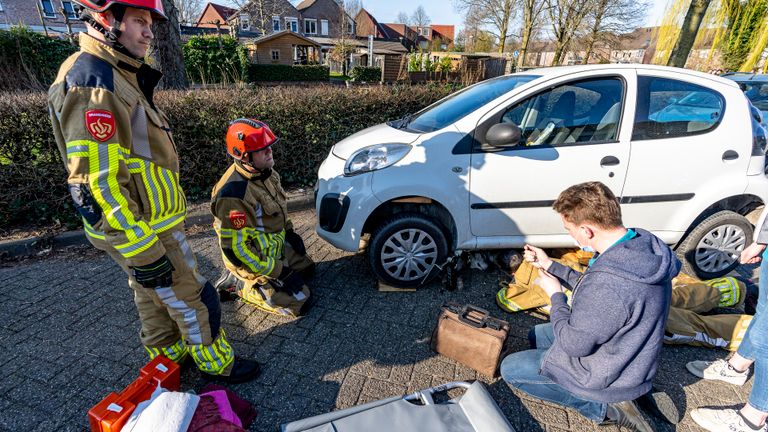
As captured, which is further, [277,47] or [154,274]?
[277,47]

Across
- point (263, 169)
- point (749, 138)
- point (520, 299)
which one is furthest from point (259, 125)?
point (749, 138)

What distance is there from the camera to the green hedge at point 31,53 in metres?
9.86

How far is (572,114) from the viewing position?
330 cm

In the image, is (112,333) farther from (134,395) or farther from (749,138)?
(749,138)

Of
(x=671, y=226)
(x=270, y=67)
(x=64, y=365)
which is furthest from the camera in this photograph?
(x=270, y=67)

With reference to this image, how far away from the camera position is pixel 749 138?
3.33 meters

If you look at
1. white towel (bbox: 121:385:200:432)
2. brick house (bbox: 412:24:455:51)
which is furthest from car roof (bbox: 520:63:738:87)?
brick house (bbox: 412:24:455:51)

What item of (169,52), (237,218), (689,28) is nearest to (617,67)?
(237,218)

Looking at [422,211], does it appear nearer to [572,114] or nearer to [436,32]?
[572,114]

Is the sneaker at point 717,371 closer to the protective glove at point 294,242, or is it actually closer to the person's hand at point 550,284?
the person's hand at point 550,284

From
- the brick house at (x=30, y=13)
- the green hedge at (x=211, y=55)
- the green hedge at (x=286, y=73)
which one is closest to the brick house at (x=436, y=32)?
the green hedge at (x=286, y=73)

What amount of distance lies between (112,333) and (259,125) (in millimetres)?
1900

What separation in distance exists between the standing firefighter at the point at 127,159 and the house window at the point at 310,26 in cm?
5632

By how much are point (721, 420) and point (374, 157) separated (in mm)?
2791
